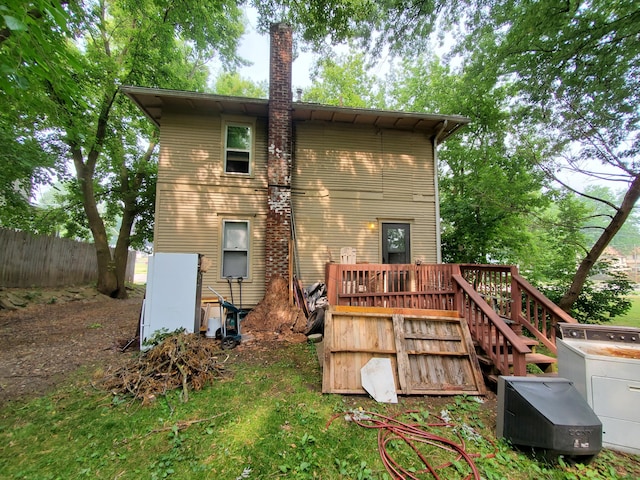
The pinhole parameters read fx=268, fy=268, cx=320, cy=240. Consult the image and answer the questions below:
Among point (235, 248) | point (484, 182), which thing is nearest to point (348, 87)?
point (484, 182)

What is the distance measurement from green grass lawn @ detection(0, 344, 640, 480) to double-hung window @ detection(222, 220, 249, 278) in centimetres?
390

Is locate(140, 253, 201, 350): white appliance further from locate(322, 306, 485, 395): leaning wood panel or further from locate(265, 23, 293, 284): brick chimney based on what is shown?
locate(322, 306, 485, 395): leaning wood panel

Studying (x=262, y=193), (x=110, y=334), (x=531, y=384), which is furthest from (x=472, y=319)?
(x=110, y=334)

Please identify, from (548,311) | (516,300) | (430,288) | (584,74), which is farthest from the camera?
(584,74)

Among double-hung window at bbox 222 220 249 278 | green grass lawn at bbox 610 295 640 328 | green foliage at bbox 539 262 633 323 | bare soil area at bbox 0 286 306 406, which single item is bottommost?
green grass lawn at bbox 610 295 640 328

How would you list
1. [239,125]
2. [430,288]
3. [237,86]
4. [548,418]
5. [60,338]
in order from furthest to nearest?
1. [237,86]
2. [239,125]
3. [60,338]
4. [430,288]
5. [548,418]

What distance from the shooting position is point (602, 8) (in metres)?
5.83

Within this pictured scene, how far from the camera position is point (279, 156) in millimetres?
6996

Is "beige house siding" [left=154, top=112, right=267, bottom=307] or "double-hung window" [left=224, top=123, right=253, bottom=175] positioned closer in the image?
"beige house siding" [left=154, top=112, right=267, bottom=307]

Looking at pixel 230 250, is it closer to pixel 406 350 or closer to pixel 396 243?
pixel 396 243

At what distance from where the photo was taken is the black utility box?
7.20 feet

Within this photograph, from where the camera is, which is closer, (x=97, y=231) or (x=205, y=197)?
(x=205, y=197)

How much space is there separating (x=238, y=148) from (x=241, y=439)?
6921 millimetres

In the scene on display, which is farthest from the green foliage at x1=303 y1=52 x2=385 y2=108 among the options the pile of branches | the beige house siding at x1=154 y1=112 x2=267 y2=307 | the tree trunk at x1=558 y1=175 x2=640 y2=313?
the pile of branches
